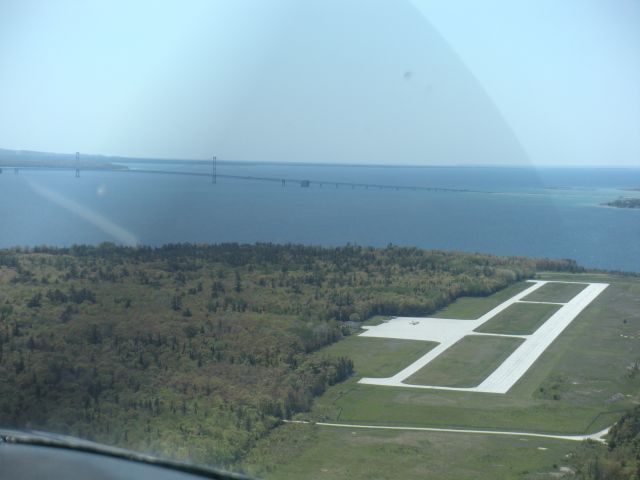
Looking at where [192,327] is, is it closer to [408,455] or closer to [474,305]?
[408,455]

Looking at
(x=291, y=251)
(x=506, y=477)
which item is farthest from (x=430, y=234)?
(x=506, y=477)

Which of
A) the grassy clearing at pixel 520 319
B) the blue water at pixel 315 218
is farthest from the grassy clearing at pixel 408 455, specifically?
the blue water at pixel 315 218

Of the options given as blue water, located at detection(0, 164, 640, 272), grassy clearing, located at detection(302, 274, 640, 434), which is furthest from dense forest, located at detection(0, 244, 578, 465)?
blue water, located at detection(0, 164, 640, 272)

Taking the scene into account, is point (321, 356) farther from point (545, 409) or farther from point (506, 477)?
point (506, 477)

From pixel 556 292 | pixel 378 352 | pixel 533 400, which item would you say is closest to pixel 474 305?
pixel 556 292

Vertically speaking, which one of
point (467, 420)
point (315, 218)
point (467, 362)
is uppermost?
point (315, 218)

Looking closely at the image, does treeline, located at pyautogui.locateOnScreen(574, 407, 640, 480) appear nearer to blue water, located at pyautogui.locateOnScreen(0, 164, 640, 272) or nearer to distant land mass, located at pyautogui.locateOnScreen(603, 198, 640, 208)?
blue water, located at pyautogui.locateOnScreen(0, 164, 640, 272)

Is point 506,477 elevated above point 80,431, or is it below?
below
